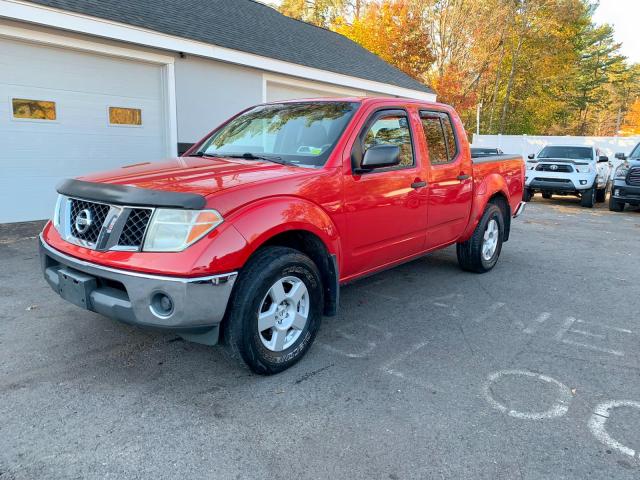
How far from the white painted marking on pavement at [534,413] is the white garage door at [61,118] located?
7648mm

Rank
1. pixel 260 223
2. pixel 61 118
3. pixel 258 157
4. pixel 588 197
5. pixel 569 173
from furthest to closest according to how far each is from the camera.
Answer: pixel 569 173 < pixel 588 197 < pixel 61 118 < pixel 258 157 < pixel 260 223

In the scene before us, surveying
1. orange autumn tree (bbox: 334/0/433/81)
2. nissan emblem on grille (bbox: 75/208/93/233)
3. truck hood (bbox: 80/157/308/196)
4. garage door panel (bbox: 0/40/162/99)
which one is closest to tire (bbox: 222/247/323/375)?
truck hood (bbox: 80/157/308/196)

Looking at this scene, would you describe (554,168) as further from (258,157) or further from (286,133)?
(258,157)

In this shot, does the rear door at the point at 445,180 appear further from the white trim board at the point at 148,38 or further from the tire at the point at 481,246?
the white trim board at the point at 148,38

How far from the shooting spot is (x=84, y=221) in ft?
9.82

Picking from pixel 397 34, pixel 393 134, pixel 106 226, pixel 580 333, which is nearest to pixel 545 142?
pixel 397 34

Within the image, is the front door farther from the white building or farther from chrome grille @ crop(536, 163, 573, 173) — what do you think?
chrome grille @ crop(536, 163, 573, 173)

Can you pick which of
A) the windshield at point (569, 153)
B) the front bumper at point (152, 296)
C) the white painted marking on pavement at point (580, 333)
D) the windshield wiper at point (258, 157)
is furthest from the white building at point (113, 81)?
the windshield at point (569, 153)

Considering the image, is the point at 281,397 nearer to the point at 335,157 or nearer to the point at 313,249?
the point at 313,249

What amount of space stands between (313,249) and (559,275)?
13.2 ft

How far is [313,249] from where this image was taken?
135 inches

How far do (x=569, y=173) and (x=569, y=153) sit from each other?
4.66 ft

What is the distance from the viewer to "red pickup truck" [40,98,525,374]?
2693 millimetres

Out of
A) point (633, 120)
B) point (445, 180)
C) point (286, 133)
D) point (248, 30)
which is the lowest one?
point (445, 180)
